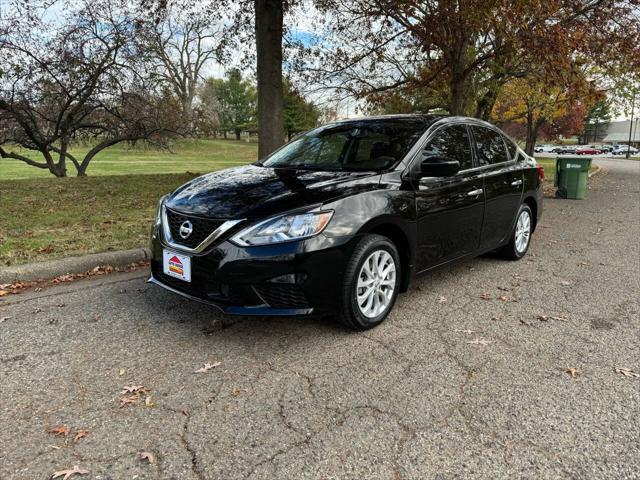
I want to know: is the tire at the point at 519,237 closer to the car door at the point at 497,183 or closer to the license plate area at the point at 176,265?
the car door at the point at 497,183

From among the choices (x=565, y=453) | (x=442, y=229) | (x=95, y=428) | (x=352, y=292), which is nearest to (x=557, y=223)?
(x=442, y=229)

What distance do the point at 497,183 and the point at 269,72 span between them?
546 cm

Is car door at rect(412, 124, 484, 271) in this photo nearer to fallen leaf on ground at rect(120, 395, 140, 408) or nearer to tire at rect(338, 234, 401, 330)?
tire at rect(338, 234, 401, 330)

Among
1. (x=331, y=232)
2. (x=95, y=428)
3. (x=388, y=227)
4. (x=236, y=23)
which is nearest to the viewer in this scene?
(x=95, y=428)

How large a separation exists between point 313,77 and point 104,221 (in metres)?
8.95

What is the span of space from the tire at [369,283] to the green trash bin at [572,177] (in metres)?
9.84

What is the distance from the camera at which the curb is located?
4672 mm

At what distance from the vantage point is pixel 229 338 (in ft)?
11.4

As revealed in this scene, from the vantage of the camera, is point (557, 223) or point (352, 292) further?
point (557, 223)

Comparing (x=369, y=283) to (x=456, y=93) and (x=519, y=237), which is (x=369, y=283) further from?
(x=456, y=93)

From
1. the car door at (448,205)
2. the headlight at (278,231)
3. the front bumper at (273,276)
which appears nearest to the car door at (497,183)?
the car door at (448,205)

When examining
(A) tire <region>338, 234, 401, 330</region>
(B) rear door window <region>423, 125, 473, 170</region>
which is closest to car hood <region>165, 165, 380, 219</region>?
(A) tire <region>338, 234, 401, 330</region>

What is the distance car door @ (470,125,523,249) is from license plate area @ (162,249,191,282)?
3023mm

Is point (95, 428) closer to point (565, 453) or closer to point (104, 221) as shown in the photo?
point (565, 453)
